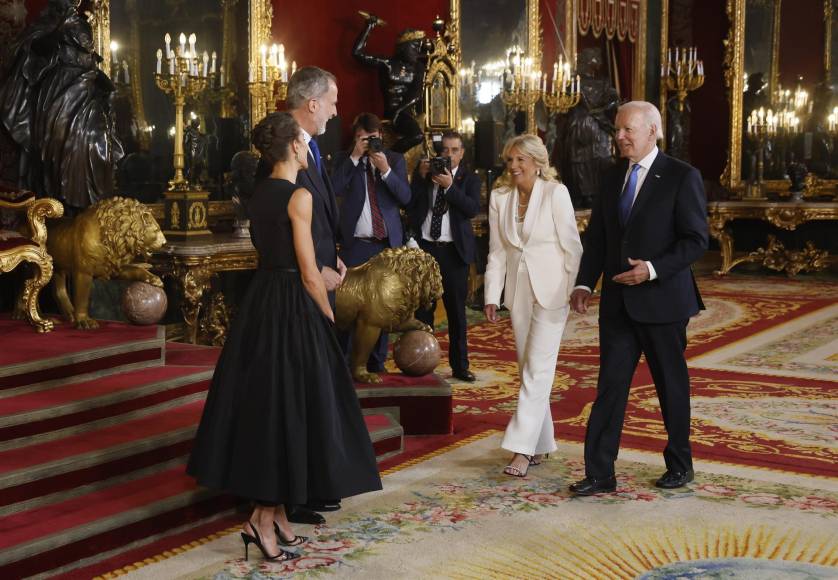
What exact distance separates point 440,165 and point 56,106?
94.2 inches

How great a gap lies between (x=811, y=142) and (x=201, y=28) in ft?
32.1

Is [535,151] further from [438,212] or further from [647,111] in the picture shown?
[438,212]

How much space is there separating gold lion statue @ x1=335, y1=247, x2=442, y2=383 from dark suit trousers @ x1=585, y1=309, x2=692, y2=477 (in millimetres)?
1419

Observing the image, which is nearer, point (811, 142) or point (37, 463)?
point (37, 463)

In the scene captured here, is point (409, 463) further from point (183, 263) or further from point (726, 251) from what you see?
point (726, 251)

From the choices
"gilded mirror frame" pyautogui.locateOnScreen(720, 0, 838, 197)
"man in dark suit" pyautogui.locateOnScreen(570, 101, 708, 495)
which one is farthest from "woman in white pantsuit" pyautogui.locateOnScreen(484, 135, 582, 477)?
"gilded mirror frame" pyautogui.locateOnScreen(720, 0, 838, 197)

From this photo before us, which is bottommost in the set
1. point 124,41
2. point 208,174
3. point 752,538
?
point 752,538

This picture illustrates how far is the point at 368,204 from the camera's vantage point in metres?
6.87

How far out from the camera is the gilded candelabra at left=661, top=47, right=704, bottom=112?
14.7m

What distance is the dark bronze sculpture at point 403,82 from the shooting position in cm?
→ 1004

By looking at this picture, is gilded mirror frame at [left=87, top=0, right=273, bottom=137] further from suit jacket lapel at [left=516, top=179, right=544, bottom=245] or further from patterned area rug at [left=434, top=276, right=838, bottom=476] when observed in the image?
suit jacket lapel at [left=516, top=179, right=544, bottom=245]

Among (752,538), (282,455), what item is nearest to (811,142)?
(752,538)

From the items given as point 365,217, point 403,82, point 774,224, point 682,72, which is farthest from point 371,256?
point 682,72

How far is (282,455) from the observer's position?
13.1ft
